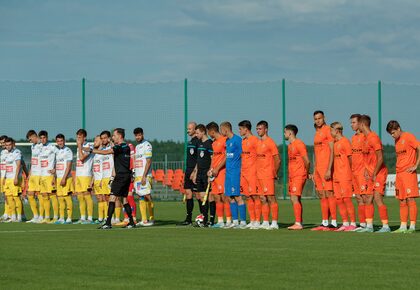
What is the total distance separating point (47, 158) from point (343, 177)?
8.66 m

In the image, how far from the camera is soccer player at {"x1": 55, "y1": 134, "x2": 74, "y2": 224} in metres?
23.5

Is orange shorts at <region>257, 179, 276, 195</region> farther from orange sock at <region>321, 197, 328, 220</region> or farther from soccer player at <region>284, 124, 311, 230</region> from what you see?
orange sock at <region>321, 197, 328, 220</region>

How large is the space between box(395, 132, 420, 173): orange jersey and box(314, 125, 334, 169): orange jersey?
5.63 ft

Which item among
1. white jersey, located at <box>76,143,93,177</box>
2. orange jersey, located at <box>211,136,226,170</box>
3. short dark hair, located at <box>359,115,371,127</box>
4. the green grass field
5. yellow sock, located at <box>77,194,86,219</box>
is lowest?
the green grass field

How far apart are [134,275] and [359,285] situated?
2.44 metres

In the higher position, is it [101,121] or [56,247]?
[101,121]

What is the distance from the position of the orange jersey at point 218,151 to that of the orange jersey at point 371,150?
11.6ft

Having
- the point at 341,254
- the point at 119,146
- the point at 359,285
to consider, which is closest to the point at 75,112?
the point at 119,146

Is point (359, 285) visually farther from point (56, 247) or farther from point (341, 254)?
point (56, 247)

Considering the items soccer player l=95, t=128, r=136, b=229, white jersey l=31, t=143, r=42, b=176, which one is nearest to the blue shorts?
soccer player l=95, t=128, r=136, b=229

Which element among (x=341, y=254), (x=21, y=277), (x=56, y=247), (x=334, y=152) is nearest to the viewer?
(x=21, y=277)

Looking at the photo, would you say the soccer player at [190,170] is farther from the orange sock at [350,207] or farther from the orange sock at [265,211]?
the orange sock at [350,207]

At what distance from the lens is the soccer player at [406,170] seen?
17.2m

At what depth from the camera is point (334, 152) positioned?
18734 mm
